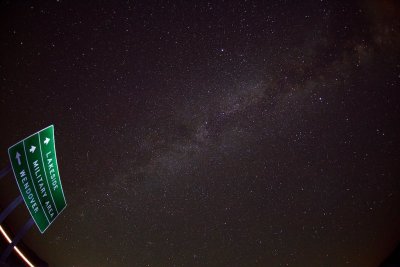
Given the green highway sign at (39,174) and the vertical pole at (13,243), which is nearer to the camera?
the green highway sign at (39,174)

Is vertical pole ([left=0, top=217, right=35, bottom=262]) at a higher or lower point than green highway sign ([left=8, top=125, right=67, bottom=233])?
lower

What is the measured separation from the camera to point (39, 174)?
3.15m

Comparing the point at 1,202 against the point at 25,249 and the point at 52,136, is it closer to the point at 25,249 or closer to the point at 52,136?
the point at 25,249

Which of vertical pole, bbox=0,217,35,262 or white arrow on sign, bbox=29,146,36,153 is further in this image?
vertical pole, bbox=0,217,35,262

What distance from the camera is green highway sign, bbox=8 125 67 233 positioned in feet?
9.65

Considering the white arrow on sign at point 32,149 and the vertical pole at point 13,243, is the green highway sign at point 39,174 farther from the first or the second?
the vertical pole at point 13,243

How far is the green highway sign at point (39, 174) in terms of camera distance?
2.94 m

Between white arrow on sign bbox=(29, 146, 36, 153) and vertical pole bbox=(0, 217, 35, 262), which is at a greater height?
white arrow on sign bbox=(29, 146, 36, 153)

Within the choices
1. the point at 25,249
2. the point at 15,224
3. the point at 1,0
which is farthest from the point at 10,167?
the point at 25,249

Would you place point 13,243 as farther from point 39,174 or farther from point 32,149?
point 32,149

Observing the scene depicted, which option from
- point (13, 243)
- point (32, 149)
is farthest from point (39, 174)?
point (13, 243)

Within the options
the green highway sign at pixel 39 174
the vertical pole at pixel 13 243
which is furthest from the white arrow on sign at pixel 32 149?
the vertical pole at pixel 13 243

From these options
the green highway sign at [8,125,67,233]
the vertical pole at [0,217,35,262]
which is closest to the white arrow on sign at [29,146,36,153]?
the green highway sign at [8,125,67,233]

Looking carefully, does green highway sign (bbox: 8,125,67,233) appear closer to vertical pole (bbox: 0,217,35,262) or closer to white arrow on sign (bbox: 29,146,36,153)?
white arrow on sign (bbox: 29,146,36,153)
